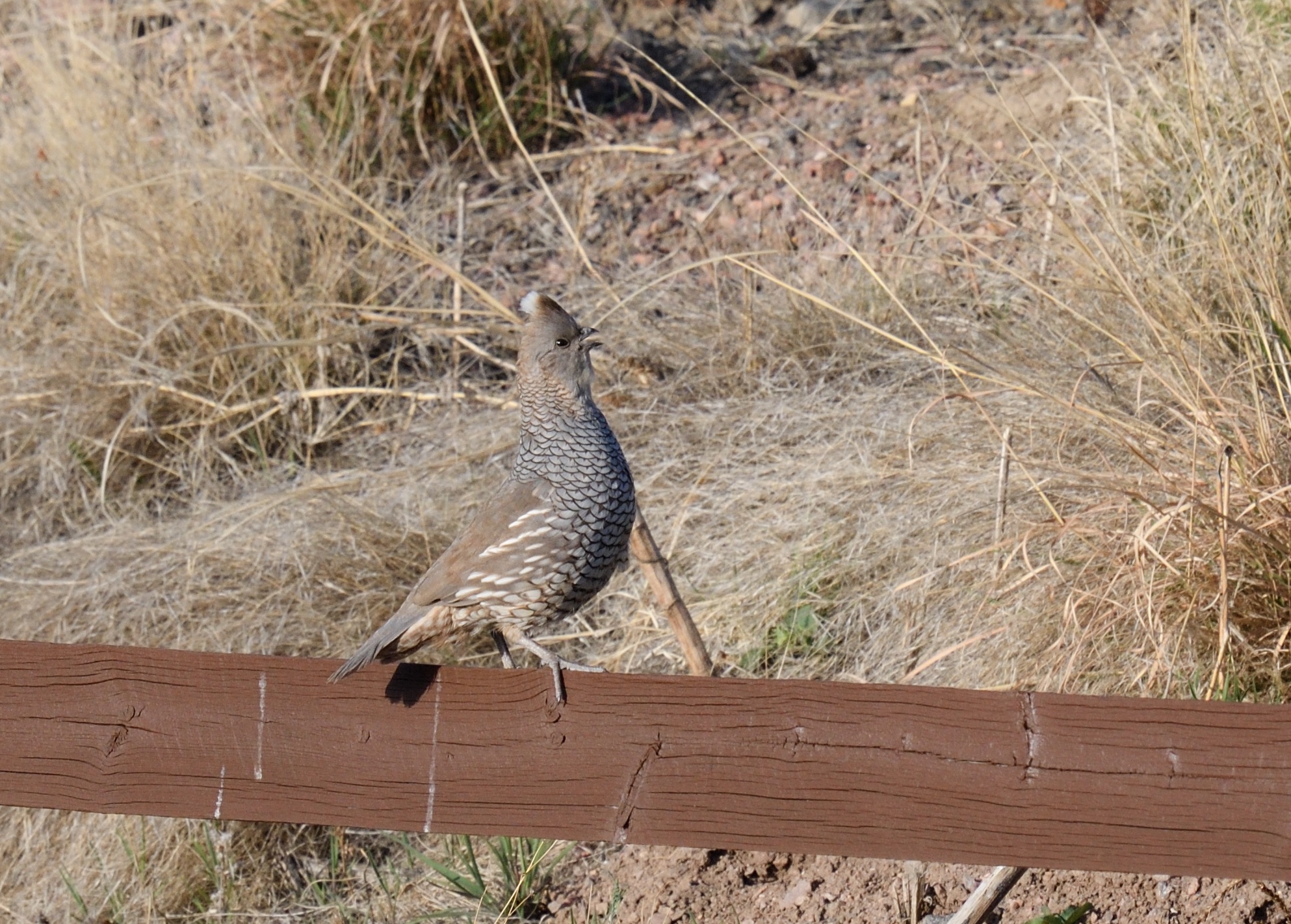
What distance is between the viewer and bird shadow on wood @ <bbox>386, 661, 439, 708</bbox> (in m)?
2.08

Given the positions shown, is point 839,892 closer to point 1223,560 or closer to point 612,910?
point 612,910

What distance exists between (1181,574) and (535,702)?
1613 mm

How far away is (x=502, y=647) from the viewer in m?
2.90

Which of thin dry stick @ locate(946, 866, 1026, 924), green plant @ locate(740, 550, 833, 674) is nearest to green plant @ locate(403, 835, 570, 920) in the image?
green plant @ locate(740, 550, 833, 674)

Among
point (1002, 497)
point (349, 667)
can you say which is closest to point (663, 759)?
point (349, 667)

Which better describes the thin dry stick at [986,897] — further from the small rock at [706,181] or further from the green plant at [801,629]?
the small rock at [706,181]

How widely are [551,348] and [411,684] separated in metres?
1.17

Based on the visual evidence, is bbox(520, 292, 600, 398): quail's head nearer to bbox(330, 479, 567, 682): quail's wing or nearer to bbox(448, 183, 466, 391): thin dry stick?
bbox(330, 479, 567, 682): quail's wing

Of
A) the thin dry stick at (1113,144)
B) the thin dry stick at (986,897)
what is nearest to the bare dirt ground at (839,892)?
the thin dry stick at (986,897)

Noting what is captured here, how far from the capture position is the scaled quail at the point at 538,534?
107 inches

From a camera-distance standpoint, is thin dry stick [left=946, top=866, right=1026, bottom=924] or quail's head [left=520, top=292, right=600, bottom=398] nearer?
thin dry stick [left=946, top=866, right=1026, bottom=924]

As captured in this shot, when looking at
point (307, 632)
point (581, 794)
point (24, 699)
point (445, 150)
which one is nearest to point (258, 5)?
point (445, 150)

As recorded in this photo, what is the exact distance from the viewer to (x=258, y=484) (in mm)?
5145

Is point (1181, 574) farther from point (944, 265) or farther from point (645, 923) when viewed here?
point (944, 265)
